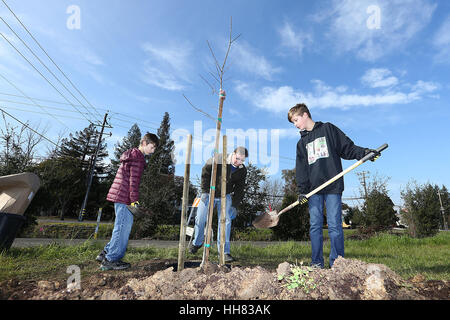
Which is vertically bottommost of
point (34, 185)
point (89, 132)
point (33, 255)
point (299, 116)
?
point (33, 255)

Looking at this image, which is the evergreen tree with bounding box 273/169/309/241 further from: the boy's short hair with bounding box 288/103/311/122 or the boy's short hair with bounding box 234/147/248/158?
the boy's short hair with bounding box 288/103/311/122

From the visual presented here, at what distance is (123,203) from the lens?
3.12 metres

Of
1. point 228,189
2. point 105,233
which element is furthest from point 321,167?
point 105,233

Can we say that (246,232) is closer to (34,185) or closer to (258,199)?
(258,199)

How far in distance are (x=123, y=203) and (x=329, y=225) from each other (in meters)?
2.65

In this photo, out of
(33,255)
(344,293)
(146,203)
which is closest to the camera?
(344,293)

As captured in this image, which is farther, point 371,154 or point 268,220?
point 268,220

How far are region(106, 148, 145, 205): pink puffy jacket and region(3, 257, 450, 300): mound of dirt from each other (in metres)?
1.21

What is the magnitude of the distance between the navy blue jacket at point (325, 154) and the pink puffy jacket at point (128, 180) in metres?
2.28

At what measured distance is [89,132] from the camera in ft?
113

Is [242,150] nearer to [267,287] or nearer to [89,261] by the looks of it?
[267,287]

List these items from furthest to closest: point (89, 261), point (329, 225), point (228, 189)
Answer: point (228, 189), point (89, 261), point (329, 225)
